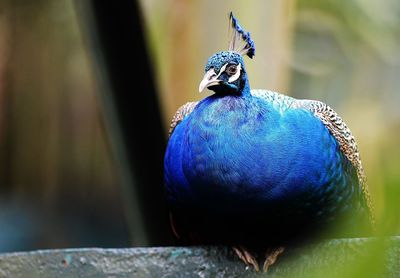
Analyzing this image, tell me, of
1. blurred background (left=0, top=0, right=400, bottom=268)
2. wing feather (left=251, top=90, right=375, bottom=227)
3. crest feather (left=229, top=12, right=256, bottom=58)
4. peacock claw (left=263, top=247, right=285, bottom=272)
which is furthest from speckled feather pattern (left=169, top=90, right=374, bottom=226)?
blurred background (left=0, top=0, right=400, bottom=268)

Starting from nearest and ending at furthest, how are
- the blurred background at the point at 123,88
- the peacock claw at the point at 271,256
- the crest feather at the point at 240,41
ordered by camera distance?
the peacock claw at the point at 271,256
the crest feather at the point at 240,41
the blurred background at the point at 123,88

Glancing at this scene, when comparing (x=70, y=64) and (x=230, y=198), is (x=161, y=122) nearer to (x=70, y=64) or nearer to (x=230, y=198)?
(x=230, y=198)

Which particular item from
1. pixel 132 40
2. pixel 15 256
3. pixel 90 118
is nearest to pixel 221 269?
pixel 15 256

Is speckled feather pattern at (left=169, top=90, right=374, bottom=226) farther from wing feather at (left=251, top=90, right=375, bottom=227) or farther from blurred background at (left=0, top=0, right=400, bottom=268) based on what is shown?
blurred background at (left=0, top=0, right=400, bottom=268)

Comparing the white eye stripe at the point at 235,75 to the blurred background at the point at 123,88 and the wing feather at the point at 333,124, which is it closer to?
the wing feather at the point at 333,124

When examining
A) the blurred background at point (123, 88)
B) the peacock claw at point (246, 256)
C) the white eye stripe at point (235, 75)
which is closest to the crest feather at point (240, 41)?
the white eye stripe at point (235, 75)

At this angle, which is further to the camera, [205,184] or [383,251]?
[205,184]
